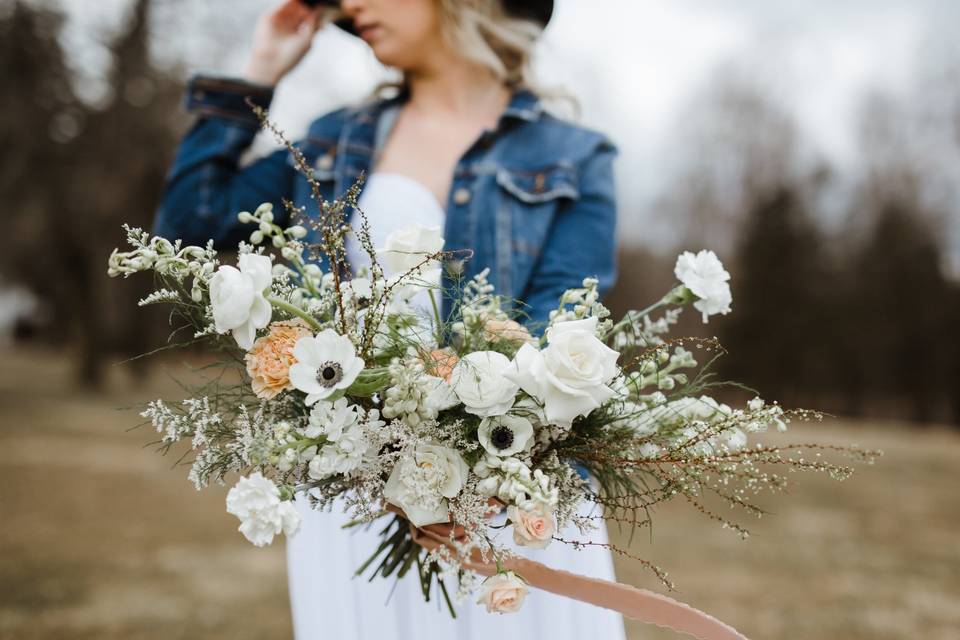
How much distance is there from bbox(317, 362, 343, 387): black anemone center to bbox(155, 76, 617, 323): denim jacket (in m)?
0.86

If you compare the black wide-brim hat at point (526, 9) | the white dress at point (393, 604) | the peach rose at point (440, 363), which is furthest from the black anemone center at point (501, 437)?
the black wide-brim hat at point (526, 9)

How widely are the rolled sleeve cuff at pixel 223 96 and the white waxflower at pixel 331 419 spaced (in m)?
1.28

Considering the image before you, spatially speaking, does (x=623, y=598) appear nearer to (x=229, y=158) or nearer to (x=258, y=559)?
(x=229, y=158)

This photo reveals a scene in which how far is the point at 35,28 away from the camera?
1173cm

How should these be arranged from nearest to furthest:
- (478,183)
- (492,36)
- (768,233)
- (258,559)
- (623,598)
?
(623,598), (478,183), (492,36), (258,559), (768,233)

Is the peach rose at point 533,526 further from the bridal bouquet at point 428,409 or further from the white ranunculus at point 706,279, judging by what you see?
the white ranunculus at point 706,279

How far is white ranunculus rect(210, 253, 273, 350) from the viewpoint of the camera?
1.15 m

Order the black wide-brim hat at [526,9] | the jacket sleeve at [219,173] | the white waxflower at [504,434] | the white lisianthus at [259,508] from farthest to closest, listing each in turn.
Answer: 1. the black wide-brim hat at [526,9]
2. the jacket sleeve at [219,173]
3. the white waxflower at [504,434]
4. the white lisianthus at [259,508]

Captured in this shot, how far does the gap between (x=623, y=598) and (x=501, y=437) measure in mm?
344

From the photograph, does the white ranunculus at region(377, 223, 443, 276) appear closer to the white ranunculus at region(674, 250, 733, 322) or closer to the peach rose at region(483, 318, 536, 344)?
the peach rose at region(483, 318, 536, 344)

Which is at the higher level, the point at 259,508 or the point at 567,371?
the point at 567,371

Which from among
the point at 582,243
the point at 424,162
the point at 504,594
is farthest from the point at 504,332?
the point at 424,162

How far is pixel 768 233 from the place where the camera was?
15.8m

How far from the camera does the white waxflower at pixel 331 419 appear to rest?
3.90ft
